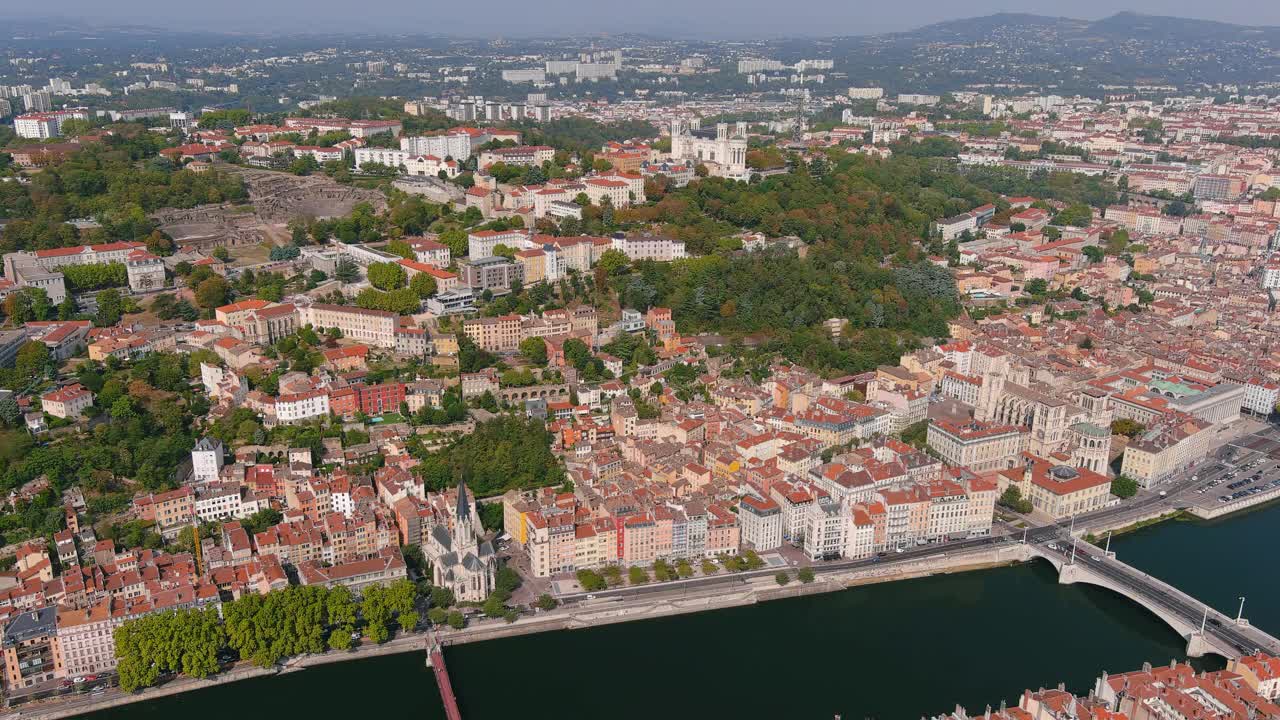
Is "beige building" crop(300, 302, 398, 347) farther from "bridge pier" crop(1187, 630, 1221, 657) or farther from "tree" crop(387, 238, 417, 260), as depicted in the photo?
"bridge pier" crop(1187, 630, 1221, 657)

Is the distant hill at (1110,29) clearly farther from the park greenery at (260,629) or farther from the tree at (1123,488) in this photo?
the park greenery at (260,629)

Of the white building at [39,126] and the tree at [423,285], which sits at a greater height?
the white building at [39,126]

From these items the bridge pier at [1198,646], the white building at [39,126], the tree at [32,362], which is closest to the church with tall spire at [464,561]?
the tree at [32,362]

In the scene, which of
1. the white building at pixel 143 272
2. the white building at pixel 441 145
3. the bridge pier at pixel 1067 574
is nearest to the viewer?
the bridge pier at pixel 1067 574

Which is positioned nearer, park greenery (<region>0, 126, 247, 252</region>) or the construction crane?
the construction crane

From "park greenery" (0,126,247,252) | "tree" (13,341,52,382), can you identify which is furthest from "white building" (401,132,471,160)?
"tree" (13,341,52,382)

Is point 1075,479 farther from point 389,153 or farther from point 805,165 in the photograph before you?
point 389,153

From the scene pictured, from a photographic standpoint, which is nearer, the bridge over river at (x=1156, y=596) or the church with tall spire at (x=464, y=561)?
the bridge over river at (x=1156, y=596)
